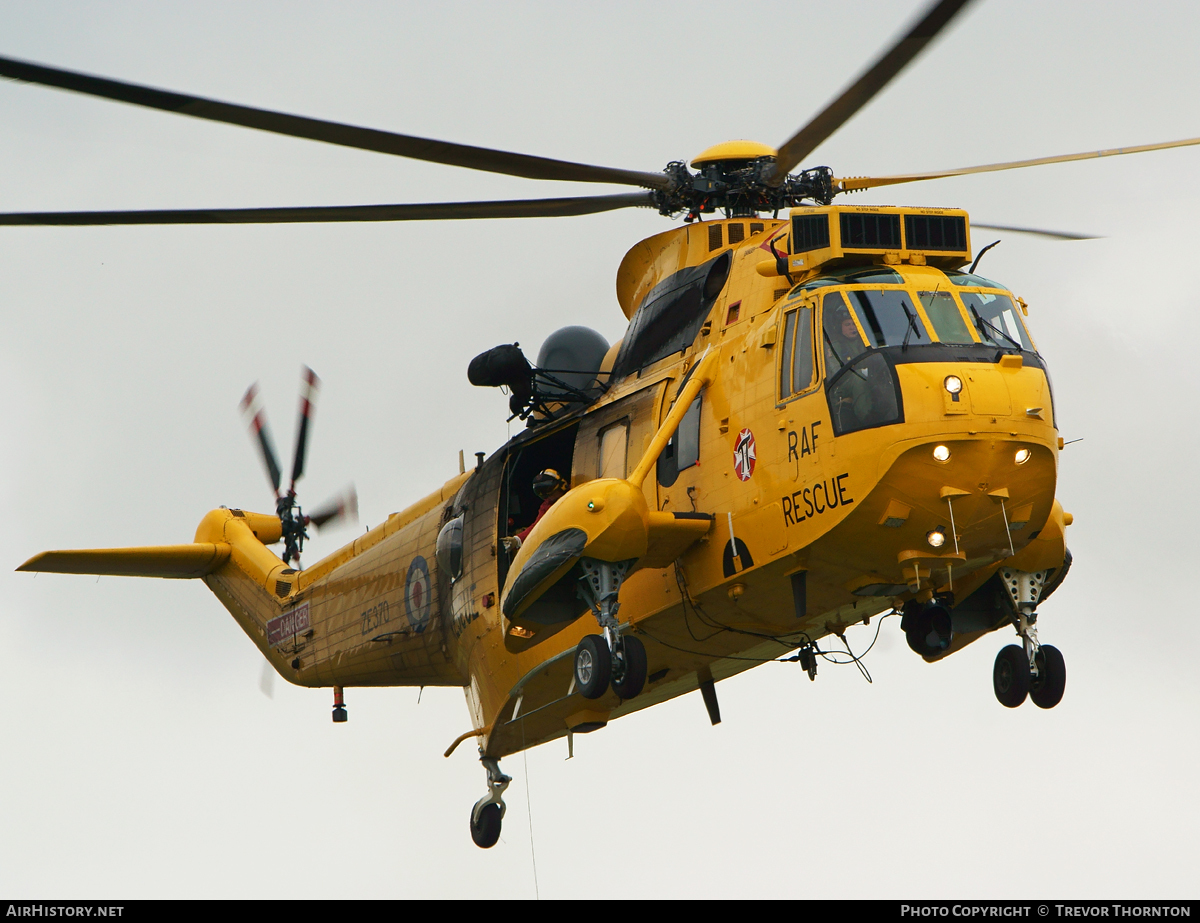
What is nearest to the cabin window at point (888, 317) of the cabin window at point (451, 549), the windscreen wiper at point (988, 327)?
the windscreen wiper at point (988, 327)

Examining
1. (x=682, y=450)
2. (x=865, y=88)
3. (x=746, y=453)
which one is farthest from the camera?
(x=682, y=450)

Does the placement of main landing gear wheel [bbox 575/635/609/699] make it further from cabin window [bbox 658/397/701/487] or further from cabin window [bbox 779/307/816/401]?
cabin window [bbox 779/307/816/401]

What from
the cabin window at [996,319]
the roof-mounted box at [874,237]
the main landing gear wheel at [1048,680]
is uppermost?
the roof-mounted box at [874,237]

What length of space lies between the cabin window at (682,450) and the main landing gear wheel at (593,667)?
5.96ft

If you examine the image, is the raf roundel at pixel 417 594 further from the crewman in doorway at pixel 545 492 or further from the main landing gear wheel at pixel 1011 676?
the main landing gear wheel at pixel 1011 676

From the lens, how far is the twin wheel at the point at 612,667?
15414mm

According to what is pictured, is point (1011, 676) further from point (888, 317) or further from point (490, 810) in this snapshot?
point (490, 810)

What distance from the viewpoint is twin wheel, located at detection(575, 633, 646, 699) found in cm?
1541

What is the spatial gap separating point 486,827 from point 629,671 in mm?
6175

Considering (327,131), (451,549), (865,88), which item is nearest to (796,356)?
(865,88)

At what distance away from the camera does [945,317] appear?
1468 centimetres

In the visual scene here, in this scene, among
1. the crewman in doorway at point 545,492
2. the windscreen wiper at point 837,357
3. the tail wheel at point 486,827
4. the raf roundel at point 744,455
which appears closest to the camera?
the windscreen wiper at point 837,357

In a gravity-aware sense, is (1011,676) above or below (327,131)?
below
